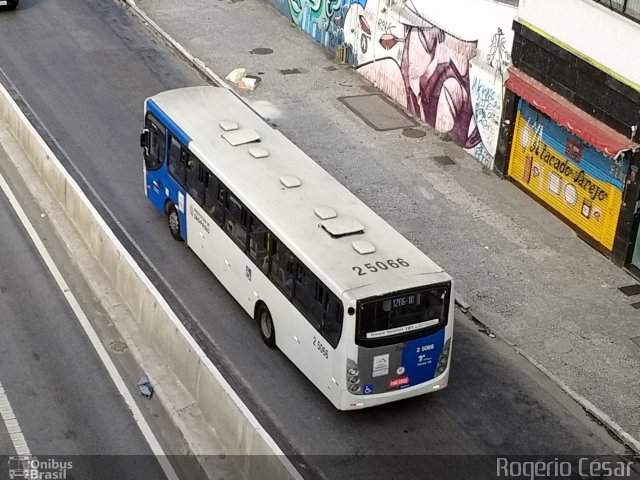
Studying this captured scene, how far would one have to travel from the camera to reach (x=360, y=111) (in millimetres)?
32375

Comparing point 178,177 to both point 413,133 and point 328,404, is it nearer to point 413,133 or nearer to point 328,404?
point 328,404

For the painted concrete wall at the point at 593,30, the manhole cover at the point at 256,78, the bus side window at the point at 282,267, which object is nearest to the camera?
the bus side window at the point at 282,267

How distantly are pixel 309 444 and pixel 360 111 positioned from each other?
15971 mm

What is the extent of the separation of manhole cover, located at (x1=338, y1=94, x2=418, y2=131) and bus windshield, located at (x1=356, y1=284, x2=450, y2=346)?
13.7 meters

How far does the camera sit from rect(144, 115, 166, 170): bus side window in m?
Result: 24.0

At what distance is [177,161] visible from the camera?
23375 millimetres

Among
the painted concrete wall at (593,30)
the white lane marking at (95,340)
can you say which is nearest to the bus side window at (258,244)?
the white lane marking at (95,340)

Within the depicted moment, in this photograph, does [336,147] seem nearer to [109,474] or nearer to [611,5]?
[611,5]

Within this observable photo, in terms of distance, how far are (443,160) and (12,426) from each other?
50.3 ft

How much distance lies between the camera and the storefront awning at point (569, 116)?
23625 mm

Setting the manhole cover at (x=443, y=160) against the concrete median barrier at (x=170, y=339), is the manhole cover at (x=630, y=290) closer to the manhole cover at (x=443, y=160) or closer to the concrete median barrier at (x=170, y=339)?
the manhole cover at (x=443, y=160)

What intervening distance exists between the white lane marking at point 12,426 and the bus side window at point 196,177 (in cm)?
587

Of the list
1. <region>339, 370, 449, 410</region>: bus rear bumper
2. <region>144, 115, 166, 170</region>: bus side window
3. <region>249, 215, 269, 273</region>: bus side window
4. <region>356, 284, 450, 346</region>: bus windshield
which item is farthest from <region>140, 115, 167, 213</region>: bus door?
<region>339, 370, 449, 410</region>: bus rear bumper

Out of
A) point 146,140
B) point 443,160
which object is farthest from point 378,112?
point 146,140
